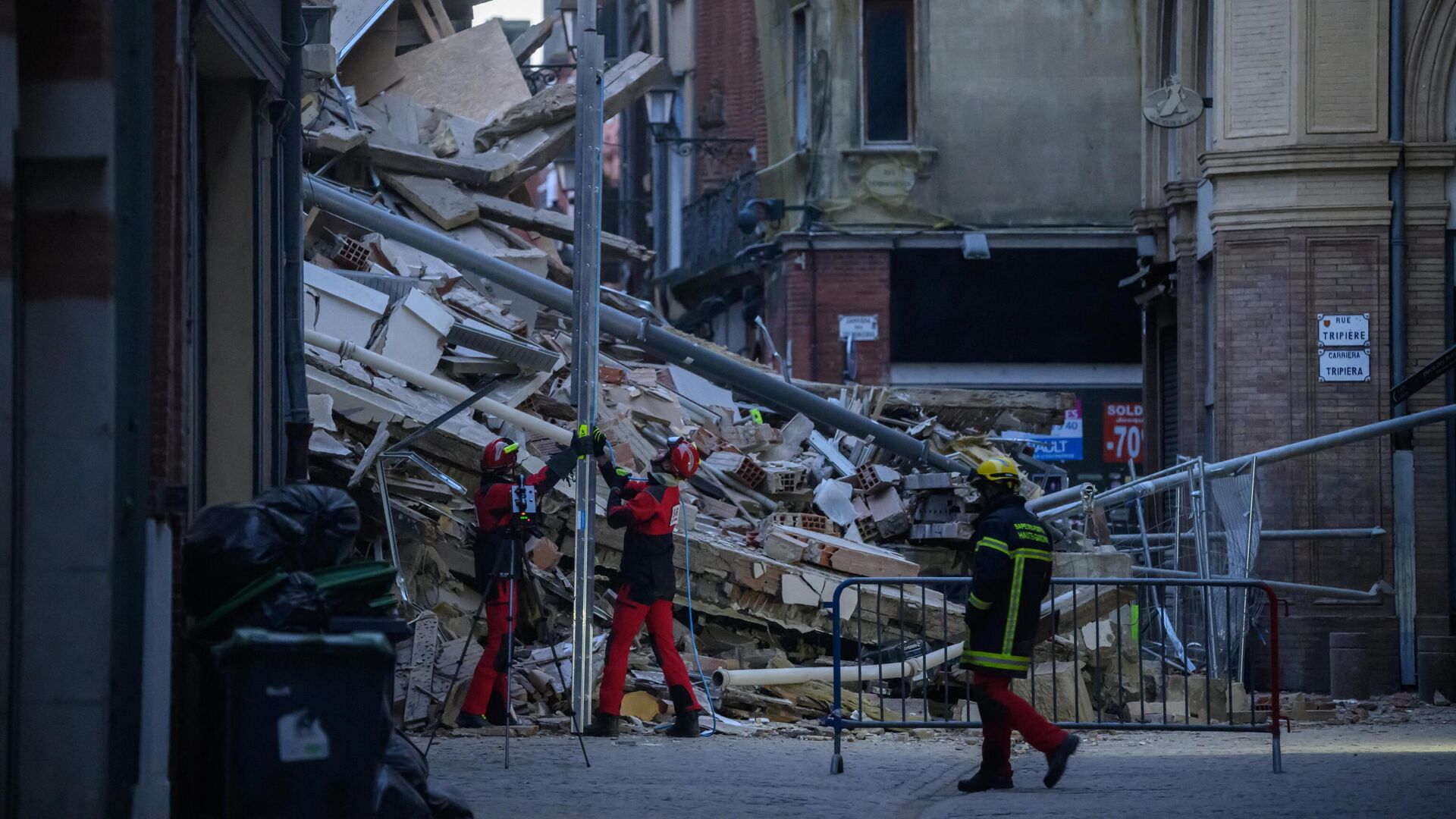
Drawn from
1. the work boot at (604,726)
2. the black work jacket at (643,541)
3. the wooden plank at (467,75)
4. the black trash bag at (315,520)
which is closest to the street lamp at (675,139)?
the wooden plank at (467,75)

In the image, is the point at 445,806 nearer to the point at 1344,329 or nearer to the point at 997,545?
the point at 997,545

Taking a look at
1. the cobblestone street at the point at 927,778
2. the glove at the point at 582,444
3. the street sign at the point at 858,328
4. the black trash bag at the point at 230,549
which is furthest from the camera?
the street sign at the point at 858,328

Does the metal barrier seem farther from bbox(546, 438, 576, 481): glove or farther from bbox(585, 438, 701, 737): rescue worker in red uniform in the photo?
bbox(546, 438, 576, 481): glove

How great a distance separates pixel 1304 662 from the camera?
51.7 ft

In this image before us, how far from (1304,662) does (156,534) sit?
1145 cm

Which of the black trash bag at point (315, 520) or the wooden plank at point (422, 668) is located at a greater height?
the black trash bag at point (315, 520)

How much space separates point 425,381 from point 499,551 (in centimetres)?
308

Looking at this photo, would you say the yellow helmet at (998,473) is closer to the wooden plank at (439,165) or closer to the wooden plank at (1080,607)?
the wooden plank at (1080,607)

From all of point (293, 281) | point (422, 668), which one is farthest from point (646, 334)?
point (293, 281)

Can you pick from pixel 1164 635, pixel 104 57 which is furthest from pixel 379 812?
pixel 1164 635

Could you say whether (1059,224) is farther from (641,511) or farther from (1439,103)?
(641,511)

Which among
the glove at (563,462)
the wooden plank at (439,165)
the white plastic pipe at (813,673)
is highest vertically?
the wooden plank at (439,165)

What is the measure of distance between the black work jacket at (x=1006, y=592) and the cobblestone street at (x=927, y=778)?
67cm

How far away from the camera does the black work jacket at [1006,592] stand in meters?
9.01
